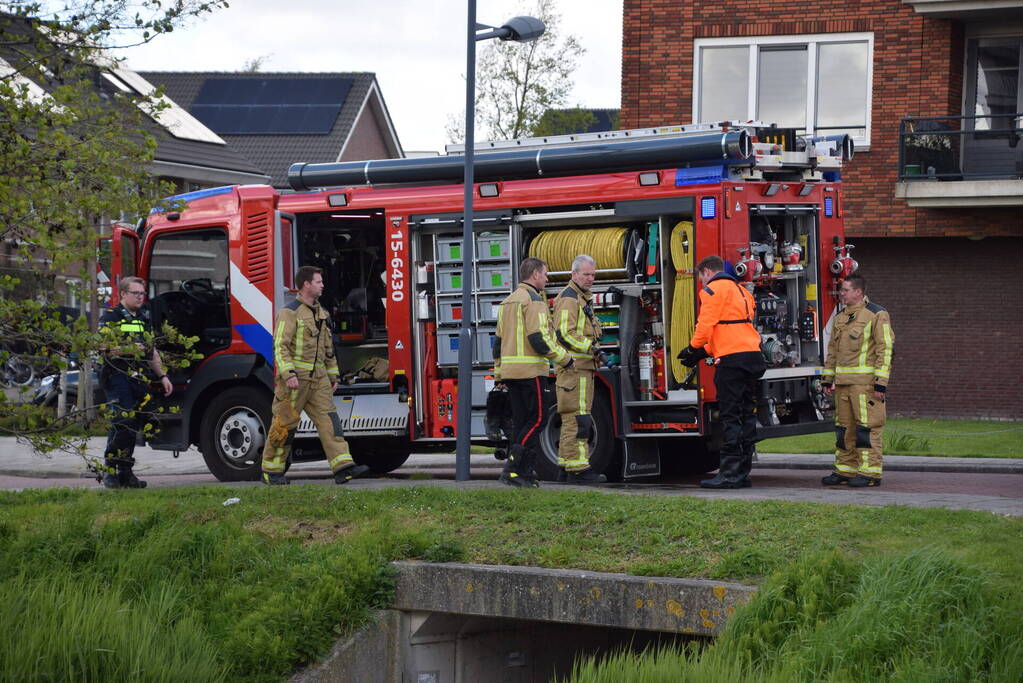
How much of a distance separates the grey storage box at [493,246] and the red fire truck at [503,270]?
0.05 feet

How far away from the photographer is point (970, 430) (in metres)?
19.0

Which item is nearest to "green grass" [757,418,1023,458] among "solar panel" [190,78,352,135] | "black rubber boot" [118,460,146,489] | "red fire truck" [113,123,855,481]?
"red fire truck" [113,123,855,481]

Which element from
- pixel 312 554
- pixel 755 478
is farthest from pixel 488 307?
pixel 312 554

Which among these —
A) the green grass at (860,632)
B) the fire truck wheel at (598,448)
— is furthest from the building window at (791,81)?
the green grass at (860,632)

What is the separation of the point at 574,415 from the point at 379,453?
11.1ft

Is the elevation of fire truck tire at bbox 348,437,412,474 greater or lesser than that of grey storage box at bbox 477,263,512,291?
lesser

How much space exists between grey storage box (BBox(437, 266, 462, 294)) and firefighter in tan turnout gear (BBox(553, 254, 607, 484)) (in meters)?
1.44

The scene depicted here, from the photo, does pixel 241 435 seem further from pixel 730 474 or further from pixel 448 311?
pixel 730 474

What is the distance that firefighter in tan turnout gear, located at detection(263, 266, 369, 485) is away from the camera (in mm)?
11508

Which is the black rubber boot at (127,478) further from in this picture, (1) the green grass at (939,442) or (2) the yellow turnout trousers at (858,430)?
(1) the green grass at (939,442)

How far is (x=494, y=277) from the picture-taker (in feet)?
40.3

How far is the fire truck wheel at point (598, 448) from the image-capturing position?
1177 cm

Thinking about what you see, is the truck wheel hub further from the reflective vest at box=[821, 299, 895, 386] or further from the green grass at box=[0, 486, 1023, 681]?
the reflective vest at box=[821, 299, 895, 386]

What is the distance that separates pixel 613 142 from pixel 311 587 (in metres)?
5.57
